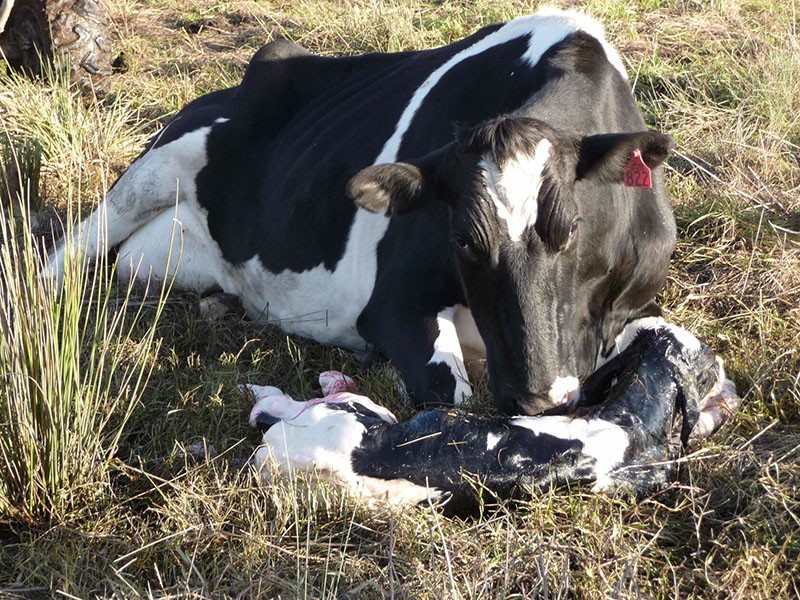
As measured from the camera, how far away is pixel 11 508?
12.1 ft

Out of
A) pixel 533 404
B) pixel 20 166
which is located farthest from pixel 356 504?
pixel 20 166

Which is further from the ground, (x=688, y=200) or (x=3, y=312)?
(x=3, y=312)

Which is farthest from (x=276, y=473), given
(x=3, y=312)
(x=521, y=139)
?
(x=521, y=139)

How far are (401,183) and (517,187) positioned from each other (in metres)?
0.54

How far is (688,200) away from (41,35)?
4.84 m

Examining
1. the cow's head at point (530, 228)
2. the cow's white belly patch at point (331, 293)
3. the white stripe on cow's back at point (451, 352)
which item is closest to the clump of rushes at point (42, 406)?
the cow's head at point (530, 228)

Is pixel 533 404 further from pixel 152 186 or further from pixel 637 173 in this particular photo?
pixel 152 186

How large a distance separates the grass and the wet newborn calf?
2.9 inches

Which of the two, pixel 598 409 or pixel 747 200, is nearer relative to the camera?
pixel 598 409

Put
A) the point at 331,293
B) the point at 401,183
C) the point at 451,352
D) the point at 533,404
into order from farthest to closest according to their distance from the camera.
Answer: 1. the point at 331,293
2. the point at 451,352
3. the point at 401,183
4. the point at 533,404

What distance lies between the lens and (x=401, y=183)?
439 centimetres

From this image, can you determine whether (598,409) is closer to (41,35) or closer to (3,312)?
(3,312)

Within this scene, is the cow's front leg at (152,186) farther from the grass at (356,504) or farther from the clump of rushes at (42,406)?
the clump of rushes at (42,406)

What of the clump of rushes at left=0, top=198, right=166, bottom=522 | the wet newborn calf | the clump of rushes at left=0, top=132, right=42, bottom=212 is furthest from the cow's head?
the clump of rushes at left=0, top=132, right=42, bottom=212
